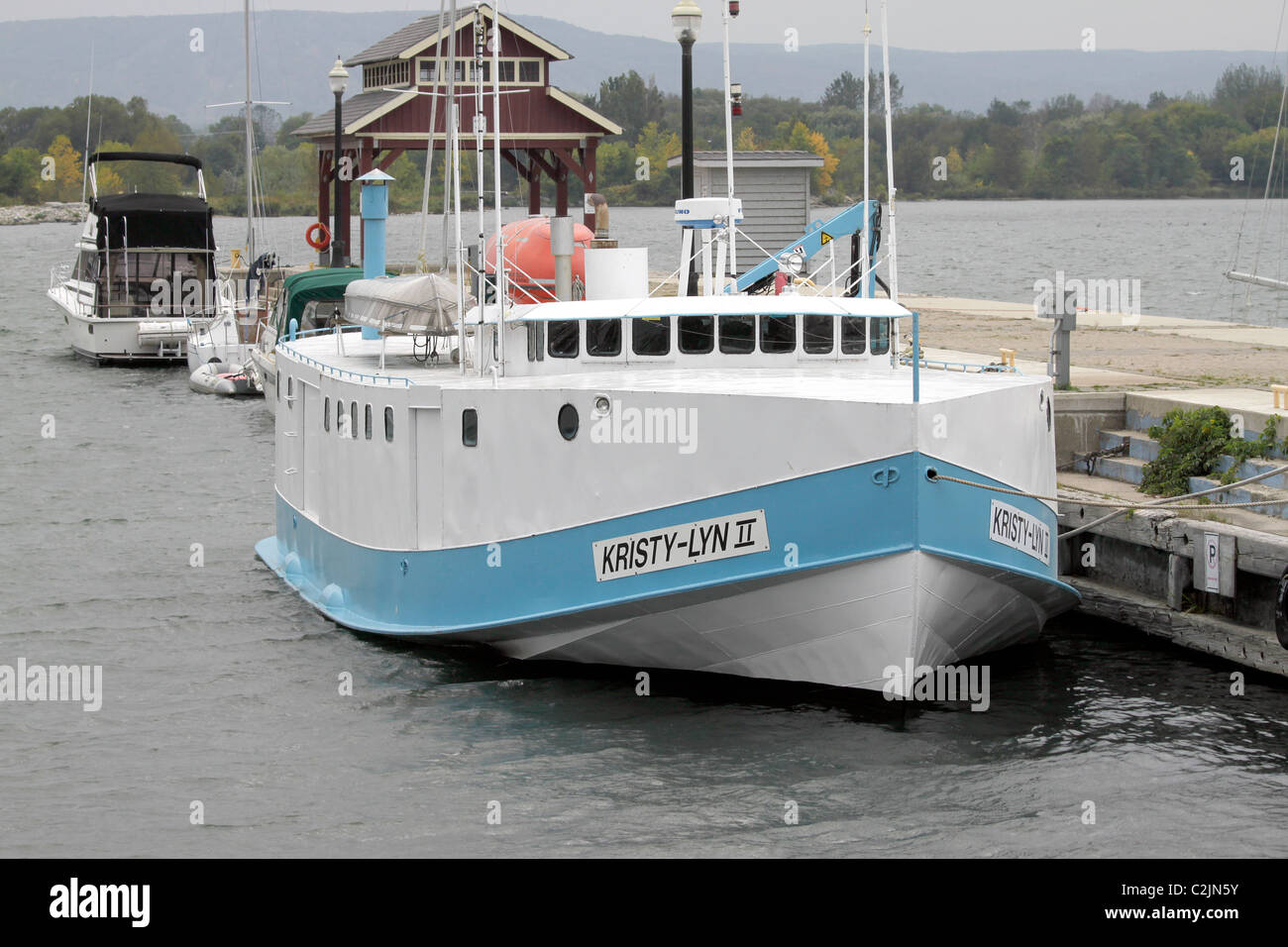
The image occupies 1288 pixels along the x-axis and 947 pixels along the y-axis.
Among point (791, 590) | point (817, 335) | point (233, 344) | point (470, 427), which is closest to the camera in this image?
point (791, 590)

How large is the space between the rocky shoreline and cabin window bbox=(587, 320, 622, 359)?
175695 mm

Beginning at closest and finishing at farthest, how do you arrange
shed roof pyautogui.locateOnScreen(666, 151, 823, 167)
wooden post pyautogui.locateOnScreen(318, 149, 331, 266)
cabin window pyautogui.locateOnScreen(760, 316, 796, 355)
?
cabin window pyautogui.locateOnScreen(760, 316, 796, 355)
shed roof pyautogui.locateOnScreen(666, 151, 823, 167)
wooden post pyautogui.locateOnScreen(318, 149, 331, 266)

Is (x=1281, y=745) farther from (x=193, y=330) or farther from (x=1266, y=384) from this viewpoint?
(x=193, y=330)

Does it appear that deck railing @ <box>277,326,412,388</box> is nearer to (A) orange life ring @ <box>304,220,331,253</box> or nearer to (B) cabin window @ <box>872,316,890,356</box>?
(B) cabin window @ <box>872,316,890,356</box>

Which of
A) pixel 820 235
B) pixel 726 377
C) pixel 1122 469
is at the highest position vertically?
pixel 820 235

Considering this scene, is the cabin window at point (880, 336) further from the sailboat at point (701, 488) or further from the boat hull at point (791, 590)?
the boat hull at point (791, 590)

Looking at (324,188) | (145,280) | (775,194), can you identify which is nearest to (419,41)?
(324,188)

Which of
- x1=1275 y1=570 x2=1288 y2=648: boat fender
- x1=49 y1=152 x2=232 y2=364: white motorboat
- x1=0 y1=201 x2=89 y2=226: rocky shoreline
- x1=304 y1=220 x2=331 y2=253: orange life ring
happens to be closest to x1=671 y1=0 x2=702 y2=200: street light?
x1=1275 y1=570 x2=1288 y2=648: boat fender

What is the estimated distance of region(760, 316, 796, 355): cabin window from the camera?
17422 mm

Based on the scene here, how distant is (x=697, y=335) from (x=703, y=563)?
311cm

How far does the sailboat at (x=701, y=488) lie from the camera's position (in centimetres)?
1468

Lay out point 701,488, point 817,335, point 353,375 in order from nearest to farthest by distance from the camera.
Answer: point 701,488 → point 817,335 → point 353,375

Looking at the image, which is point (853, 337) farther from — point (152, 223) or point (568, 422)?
point (152, 223)

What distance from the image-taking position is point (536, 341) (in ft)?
56.3
